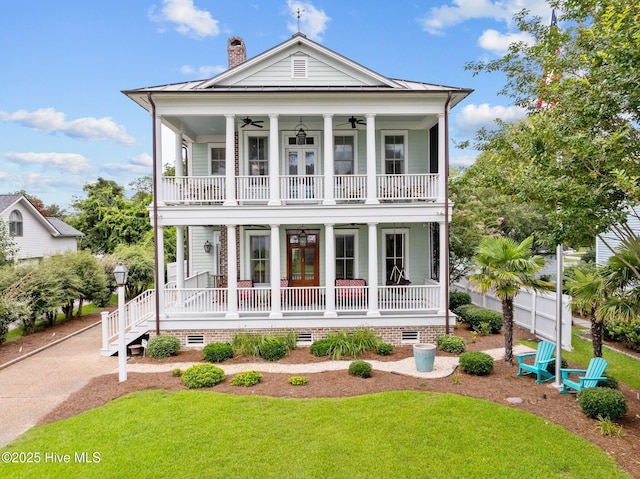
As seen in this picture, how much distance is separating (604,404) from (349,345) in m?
5.87

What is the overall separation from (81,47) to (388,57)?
17734 millimetres

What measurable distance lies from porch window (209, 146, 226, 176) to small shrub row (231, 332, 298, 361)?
22.1ft

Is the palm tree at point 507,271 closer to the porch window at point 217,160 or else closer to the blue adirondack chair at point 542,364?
the blue adirondack chair at point 542,364

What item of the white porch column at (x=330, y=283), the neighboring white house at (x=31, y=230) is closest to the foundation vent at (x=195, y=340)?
the white porch column at (x=330, y=283)

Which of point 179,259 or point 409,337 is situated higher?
point 179,259

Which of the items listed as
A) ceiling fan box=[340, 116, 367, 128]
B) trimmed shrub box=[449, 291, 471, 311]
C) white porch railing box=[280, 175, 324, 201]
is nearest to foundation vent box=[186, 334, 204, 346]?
white porch railing box=[280, 175, 324, 201]

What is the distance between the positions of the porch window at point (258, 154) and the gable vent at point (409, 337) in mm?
7596

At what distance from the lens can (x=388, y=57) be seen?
23.3m

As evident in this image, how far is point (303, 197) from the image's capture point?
12133mm

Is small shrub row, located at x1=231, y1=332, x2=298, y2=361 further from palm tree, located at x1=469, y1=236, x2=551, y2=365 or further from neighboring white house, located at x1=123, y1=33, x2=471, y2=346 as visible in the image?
palm tree, located at x1=469, y1=236, x2=551, y2=365

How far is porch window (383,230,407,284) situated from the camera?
46.1ft

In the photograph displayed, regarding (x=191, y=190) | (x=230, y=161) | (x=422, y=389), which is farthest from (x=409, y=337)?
(x=191, y=190)

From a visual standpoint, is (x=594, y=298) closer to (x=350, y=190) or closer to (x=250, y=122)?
(x=350, y=190)

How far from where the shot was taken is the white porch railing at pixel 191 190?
1152 cm
